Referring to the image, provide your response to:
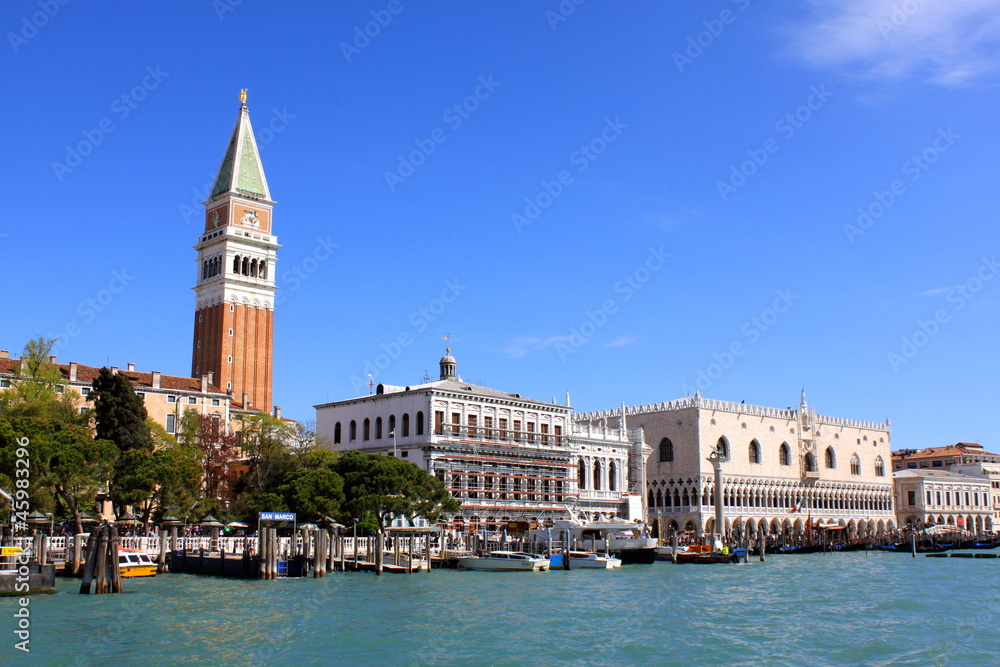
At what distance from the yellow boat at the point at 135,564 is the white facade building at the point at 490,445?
61.4 ft

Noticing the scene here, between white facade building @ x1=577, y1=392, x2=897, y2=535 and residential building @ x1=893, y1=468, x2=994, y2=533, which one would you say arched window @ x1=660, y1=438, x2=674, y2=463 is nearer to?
white facade building @ x1=577, y1=392, x2=897, y2=535

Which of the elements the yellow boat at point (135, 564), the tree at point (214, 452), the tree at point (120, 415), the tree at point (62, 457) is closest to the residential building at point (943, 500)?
the tree at point (214, 452)

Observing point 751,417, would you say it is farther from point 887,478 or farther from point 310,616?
point 310,616

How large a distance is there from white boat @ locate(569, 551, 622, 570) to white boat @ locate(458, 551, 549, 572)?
2895 mm

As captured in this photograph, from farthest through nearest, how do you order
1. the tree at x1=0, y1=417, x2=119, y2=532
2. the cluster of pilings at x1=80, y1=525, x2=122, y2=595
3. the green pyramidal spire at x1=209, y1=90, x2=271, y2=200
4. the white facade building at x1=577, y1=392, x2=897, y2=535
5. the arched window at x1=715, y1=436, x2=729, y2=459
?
1. the green pyramidal spire at x1=209, y1=90, x2=271, y2=200
2. the arched window at x1=715, y1=436, x2=729, y2=459
3. the white facade building at x1=577, y1=392, x2=897, y2=535
4. the tree at x1=0, y1=417, x2=119, y2=532
5. the cluster of pilings at x1=80, y1=525, x2=122, y2=595

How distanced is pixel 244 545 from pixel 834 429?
62.1 meters

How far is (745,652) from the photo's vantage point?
22609 mm

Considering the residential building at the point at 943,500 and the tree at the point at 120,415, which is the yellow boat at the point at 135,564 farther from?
the residential building at the point at 943,500

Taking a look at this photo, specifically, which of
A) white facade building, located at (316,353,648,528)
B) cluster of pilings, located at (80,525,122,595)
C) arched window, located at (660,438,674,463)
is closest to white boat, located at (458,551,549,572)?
white facade building, located at (316,353,648,528)

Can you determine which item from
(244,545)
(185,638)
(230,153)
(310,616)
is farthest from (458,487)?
(230,153)

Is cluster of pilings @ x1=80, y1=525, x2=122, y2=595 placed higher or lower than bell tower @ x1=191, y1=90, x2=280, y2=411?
lower

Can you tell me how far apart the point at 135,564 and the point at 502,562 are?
49.3ft

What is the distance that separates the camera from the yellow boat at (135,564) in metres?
35.3

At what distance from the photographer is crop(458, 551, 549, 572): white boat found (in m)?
43.3
